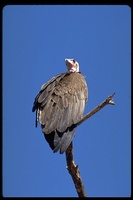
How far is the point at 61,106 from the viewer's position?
6168 millimetres

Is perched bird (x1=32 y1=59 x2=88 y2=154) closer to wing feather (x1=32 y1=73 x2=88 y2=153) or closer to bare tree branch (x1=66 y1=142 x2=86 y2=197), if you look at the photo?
wing feather (x1=32 y1=73 x2=88 y2=153)

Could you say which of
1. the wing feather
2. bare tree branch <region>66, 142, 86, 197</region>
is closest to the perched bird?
the wing feather

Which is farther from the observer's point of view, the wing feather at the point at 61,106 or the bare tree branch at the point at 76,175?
the wing feather at the point at 61,106

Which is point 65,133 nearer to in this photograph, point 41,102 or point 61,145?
point 61,145

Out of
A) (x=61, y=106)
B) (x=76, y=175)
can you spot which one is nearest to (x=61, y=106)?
(x=61, y=106)

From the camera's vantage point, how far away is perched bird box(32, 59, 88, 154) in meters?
5.56

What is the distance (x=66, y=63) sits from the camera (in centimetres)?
862

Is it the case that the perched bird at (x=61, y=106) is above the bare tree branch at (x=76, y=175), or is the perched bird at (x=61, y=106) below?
above

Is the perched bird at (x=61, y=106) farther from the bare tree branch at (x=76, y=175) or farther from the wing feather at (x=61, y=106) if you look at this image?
the bare tree branch at (x=76, y=175)

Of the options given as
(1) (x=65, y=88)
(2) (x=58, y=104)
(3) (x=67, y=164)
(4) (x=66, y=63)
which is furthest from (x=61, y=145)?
(4) (x=66, y=63)

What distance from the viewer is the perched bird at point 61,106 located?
219 inches

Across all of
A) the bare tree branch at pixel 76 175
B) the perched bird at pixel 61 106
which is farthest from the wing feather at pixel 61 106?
the bare tree branch at pixel 76 175

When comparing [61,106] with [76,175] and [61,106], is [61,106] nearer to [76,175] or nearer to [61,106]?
[61,106]

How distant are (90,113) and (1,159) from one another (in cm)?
171
